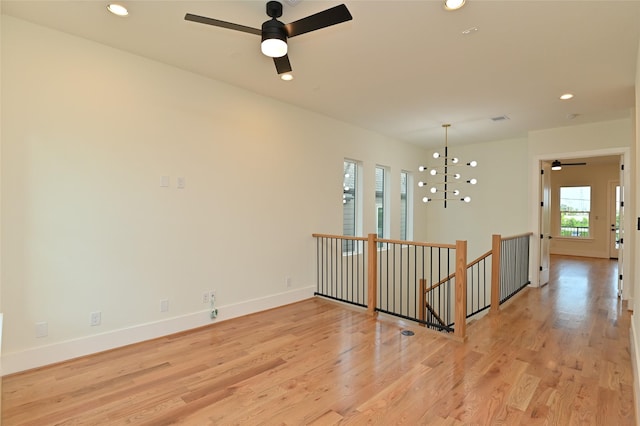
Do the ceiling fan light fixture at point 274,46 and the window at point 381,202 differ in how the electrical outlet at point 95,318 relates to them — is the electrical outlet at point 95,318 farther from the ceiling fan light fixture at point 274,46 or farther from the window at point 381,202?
the window at point 381,202

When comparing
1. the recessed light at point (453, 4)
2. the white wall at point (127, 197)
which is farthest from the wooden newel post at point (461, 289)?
the white wall at point (127, 197)

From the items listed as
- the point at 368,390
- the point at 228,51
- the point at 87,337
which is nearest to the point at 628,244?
the point at 368,390

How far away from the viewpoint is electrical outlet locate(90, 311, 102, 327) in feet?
9.77

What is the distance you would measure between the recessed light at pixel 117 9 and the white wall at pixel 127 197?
66 cm

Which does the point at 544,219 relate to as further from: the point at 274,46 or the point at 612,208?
the point at 274,46

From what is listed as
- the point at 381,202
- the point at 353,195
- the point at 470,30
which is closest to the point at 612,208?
the point at 381,202

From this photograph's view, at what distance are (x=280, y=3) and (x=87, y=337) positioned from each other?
3273 millimetres

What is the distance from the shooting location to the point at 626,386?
2449mm

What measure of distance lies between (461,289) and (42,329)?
12.7 ft

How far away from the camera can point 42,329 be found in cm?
273

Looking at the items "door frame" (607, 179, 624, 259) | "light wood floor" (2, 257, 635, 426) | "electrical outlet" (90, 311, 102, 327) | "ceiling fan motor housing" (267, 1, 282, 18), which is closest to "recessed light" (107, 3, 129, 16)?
"ceiling fan motor housing" (267, 1, 282, 18)

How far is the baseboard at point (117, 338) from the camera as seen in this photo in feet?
8.68

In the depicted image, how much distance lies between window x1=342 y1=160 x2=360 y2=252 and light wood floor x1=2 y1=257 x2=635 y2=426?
2.13m

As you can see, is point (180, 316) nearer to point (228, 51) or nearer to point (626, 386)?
point (228, 51)
